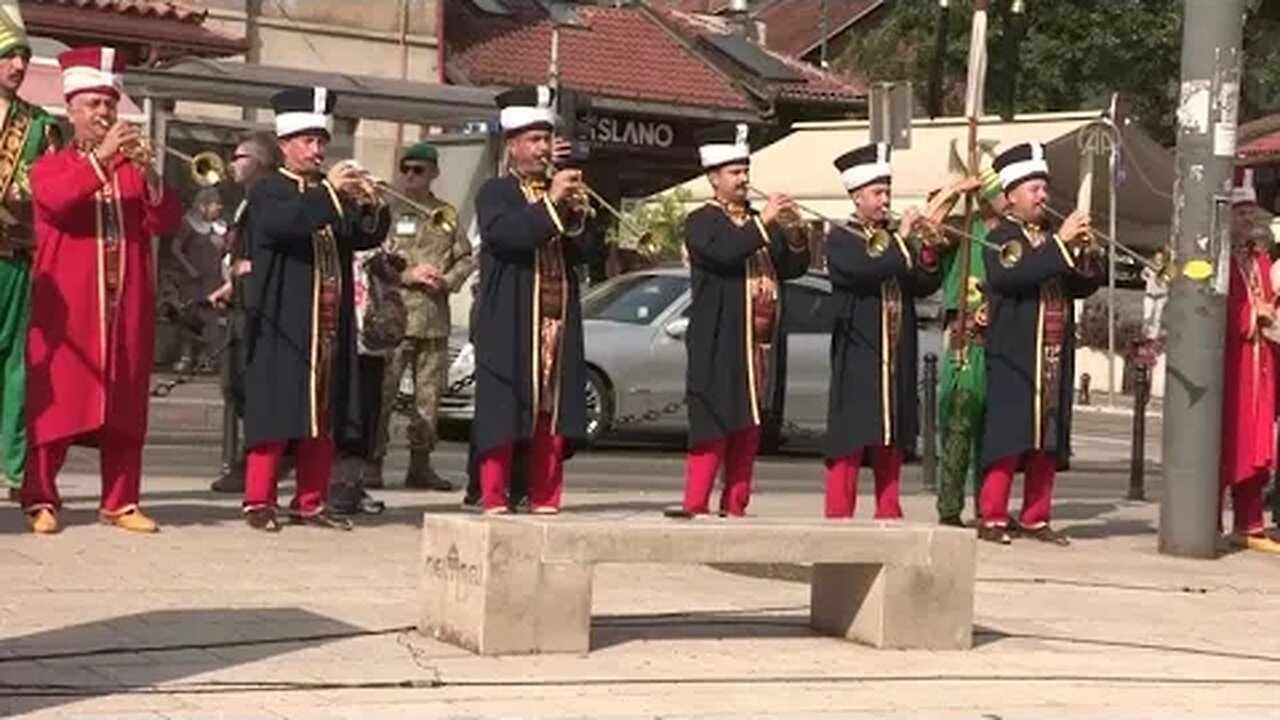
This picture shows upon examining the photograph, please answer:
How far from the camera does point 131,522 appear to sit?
12688 mm

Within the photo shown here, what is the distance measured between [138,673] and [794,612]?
3.24 meters

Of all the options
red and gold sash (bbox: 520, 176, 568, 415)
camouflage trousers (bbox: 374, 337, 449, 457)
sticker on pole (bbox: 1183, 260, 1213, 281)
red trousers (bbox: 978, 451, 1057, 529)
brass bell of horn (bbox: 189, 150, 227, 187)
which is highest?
brass bell of horn (bbox: 189, 150, 227, 187)

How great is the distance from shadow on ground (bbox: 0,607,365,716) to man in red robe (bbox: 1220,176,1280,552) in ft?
21.7

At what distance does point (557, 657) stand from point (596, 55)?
128 ft

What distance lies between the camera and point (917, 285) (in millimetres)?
14367

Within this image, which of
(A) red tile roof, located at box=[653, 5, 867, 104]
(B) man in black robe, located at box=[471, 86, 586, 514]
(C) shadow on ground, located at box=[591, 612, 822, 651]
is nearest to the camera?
(C) shadow on ground, located at box=[591, 612, 822, 651]

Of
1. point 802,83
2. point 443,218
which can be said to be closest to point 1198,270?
point 443,218

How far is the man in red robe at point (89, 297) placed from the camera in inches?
488

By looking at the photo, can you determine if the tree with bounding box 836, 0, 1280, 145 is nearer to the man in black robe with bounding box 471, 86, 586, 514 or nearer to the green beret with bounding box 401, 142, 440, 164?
the green beret with bounding box 401, 142, 440, 164

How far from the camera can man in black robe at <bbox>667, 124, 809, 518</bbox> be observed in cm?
1384

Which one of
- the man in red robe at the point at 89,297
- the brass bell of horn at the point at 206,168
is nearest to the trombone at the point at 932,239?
the brass bell of horn at the point at 206,168

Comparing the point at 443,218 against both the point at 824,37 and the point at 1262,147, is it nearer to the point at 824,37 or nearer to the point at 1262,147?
the point at 1262,147

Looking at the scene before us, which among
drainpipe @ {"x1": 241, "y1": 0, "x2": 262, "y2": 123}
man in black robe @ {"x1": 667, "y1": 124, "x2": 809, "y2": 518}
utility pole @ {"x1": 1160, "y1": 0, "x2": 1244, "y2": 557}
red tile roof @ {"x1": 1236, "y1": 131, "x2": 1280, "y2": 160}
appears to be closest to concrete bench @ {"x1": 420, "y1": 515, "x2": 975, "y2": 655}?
man in black robe @ {"x1": 667, "y1": 124, "x2": 809, "y2": 518}

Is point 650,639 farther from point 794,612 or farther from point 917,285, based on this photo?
point 917,285
